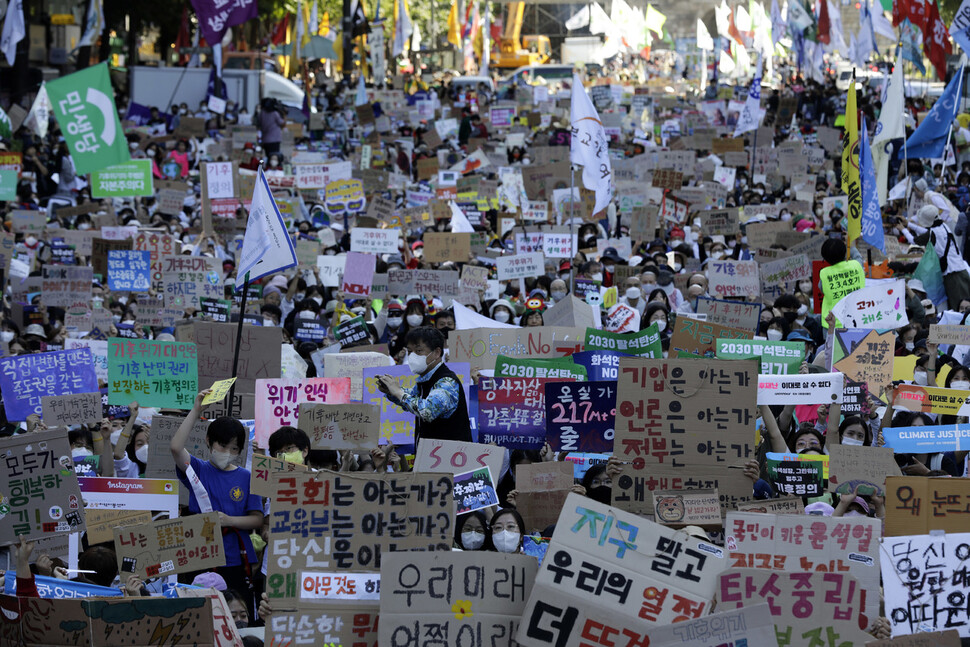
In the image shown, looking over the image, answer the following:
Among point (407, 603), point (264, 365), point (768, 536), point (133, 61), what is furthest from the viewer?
point (133, 61)

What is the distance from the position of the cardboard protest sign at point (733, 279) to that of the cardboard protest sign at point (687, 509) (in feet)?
21.0

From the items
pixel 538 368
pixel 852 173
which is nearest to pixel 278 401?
pixel 538 368

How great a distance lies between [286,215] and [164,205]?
1894 mm

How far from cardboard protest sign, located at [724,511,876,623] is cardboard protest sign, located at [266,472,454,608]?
3.78 ft

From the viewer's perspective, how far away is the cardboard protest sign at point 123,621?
446 centimetres

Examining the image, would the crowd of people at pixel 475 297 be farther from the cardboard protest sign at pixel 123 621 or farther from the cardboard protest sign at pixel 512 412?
the cardboard protest sign at pixel 123 621

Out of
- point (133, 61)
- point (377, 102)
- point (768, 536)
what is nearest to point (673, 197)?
point (768, 536)

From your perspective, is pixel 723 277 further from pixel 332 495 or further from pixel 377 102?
pixel 377 102

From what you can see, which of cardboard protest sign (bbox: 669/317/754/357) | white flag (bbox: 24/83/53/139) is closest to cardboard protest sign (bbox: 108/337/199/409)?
cardboard protest sign (bbox: 669/317/754/357)

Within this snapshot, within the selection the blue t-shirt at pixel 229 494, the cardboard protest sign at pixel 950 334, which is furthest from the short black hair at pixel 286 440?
the cardboard protest sign at pixel 950 334

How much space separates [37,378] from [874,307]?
576 cm

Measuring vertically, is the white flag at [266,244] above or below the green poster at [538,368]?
above

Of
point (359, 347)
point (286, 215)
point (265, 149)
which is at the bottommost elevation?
point (359, 347)

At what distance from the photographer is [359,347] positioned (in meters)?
9.30
